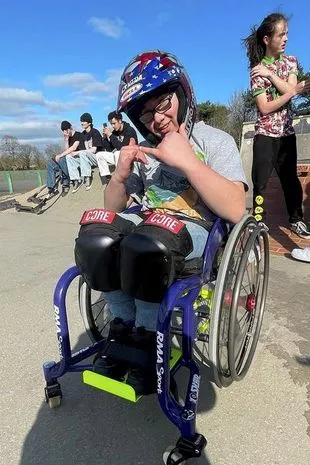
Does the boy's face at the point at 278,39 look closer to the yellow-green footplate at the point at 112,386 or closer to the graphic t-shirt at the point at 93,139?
the yellow-green footplate at the point at 112,386

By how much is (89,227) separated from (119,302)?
316 millimetres

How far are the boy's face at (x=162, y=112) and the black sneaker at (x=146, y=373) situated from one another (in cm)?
85

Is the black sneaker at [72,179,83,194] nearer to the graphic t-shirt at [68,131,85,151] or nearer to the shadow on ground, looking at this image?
the graphic t-shirt at [68,131,85,151]

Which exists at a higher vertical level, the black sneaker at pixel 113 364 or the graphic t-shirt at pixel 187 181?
the graphic t-shirt at pixel 187 181

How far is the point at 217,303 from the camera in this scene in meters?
1.36

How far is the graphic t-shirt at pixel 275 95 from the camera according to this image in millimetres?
3293

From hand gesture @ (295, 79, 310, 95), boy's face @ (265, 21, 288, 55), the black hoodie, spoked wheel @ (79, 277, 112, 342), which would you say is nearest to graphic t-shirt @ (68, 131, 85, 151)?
the black hoodie

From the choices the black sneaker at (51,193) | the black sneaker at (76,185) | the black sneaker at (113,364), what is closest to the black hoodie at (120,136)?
the black sneaker at (76,185)

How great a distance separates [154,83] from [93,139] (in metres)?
7.08

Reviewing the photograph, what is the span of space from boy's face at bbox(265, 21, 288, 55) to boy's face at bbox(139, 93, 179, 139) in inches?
77.9

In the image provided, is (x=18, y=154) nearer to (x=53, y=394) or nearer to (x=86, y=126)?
(x=86, y=126)

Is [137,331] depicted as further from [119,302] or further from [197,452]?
[197,452]

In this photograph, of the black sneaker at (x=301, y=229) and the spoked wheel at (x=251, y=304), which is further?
the black sneaker at (x=301, y=229)

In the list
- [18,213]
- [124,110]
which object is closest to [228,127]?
[18,213]
